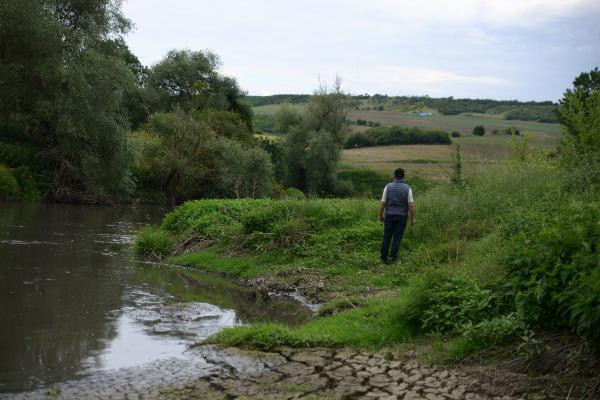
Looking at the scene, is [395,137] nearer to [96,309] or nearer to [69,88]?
[69,88]

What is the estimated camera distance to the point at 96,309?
40.7ft

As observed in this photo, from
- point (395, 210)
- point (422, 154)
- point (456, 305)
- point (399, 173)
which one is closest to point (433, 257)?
point (395, 210)

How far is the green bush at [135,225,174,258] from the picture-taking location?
21.1 m

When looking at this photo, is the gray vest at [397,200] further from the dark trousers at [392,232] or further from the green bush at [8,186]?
the green bush at [8,186]

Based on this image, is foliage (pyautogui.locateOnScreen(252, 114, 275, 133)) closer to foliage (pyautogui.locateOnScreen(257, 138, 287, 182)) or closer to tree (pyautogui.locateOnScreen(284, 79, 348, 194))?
tree (pyautogui.locateOnScreen(284, 79, 348, 194))

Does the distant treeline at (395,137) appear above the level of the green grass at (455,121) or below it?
below

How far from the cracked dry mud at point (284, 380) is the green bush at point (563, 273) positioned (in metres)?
1.22

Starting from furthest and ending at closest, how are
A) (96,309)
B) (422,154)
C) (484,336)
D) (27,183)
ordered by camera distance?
(422,154) → (27,183) → (96,309) → (484,336)

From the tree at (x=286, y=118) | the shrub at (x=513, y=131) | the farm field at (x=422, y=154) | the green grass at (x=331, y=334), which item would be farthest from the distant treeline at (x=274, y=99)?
the green grass at (x=331, y=334)

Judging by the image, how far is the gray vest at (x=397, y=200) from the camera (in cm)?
1582

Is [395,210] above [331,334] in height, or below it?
above

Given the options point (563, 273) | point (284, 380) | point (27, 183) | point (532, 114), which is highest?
point (532, 114)

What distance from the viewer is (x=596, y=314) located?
686 cm

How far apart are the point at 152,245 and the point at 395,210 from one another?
364 inches
